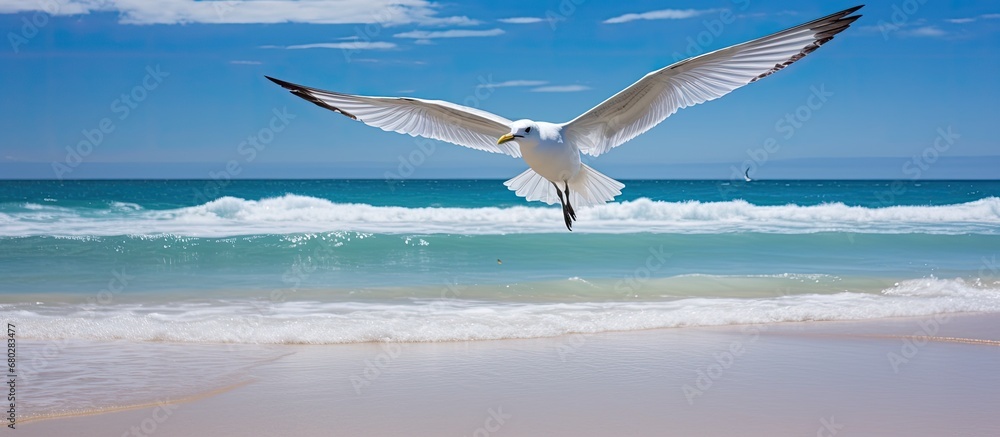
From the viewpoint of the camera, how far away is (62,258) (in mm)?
14477

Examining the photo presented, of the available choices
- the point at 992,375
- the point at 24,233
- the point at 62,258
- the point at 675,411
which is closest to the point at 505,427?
the point at 675,411

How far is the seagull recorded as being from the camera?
17.3 feet

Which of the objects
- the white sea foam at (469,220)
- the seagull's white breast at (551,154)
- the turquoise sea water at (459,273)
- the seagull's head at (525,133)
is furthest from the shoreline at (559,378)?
the white sea foam at (469,220)

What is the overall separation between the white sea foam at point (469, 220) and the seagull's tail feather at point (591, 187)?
1177cm

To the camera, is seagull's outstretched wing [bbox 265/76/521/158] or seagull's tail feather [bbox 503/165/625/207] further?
seagull's tail feather [bbox 503/165/625/207]

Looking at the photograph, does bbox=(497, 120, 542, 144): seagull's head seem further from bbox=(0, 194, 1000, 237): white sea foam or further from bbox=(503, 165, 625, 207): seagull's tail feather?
bbox=(0, 194, 1000, 237): white sea foam

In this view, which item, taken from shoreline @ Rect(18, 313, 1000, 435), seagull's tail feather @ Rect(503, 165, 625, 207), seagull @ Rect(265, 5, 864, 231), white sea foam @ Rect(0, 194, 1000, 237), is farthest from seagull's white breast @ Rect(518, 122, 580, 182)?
white sea foam @ Rect(0, 194, 1000, 237)

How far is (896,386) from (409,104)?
4.00 meters

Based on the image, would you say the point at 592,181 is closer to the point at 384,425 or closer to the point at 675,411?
the point at 675,411

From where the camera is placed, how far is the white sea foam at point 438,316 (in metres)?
7.99

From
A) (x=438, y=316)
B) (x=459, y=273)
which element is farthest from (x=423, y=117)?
(x=459, y=273)

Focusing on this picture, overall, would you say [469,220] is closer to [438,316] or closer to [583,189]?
[438,316]

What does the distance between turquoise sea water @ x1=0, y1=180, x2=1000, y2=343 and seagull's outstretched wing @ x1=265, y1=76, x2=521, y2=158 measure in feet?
5.95

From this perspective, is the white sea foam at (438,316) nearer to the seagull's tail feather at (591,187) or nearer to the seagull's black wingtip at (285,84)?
the seagull's tail feather at (591,187)
